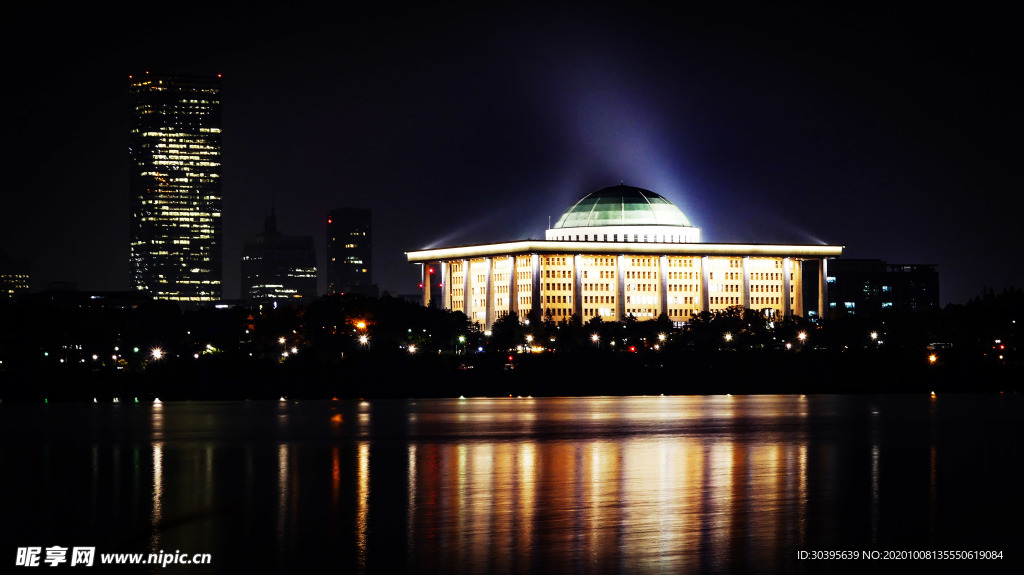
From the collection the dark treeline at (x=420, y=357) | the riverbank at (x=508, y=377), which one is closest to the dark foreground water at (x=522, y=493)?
the riverbank at (x=508, y=377)

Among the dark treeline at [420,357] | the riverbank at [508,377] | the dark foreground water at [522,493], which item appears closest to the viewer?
the dark foreground water at [522,493]

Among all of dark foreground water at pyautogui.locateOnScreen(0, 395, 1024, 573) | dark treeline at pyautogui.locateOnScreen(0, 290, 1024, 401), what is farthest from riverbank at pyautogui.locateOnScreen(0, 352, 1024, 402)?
dark foreground water at pyautogui.locateOnScreen(0, 395, 1024, 573)

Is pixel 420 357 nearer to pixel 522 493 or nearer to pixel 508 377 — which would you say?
pixel 508 377

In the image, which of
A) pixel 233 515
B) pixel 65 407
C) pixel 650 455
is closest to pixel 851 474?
pixel 650 455

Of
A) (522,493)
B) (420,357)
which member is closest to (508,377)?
(420,357)

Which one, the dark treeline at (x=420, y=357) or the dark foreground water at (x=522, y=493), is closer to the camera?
the dark foreground water at (x=522, y=493)

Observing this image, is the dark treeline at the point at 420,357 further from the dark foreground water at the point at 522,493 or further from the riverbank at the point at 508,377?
the dark foreground water at the point at 522,493
